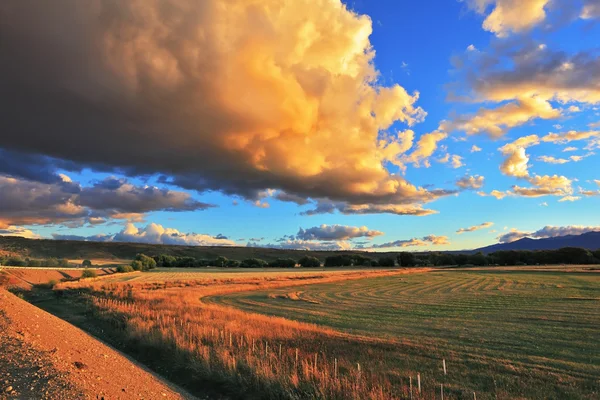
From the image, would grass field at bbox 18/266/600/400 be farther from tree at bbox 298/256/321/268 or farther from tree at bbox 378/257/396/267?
tree at bbox 378/257/396/267

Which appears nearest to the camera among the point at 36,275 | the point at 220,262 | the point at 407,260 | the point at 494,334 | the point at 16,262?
the point at 494,334

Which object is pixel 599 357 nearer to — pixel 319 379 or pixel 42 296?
pixel 319 379

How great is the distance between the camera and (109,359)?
44.4ft

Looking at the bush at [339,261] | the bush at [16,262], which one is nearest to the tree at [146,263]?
the bush at [16,262]

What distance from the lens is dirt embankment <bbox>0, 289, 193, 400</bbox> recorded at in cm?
854

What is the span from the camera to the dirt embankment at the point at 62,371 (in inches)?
336

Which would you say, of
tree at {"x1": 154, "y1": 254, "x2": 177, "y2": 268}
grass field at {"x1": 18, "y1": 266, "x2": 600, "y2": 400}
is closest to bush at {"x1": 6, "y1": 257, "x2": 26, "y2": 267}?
tree at {"x1": 154, "y1": 254, "x2": 177, "y2": 268}

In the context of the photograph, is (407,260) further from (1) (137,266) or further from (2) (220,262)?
(1) (137,266)

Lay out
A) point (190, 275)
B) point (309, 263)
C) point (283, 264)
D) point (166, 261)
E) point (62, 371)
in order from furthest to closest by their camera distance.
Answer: point (309, 263)
point (283, 264)
point (166, 261)
point (190, 275)
point (62, 371)

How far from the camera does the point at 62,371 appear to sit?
9.80 meters

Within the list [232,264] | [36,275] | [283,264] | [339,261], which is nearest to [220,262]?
[232,264]

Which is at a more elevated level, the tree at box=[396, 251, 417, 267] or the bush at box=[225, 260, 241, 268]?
the tree at box=[396, 251, 417, 267]

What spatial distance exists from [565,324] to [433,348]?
1292cm

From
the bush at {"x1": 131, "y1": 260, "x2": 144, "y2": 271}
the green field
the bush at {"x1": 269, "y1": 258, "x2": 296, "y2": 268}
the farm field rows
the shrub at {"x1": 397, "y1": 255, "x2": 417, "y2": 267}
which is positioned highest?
the shrub at {"x1": 397, "y1": 255, "x2": 417, "y2": 267}
